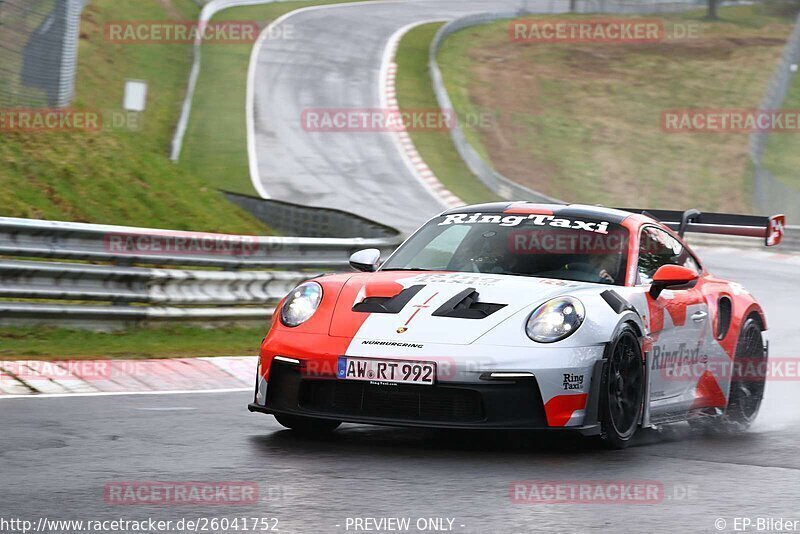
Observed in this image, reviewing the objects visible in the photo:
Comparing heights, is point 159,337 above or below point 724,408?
below

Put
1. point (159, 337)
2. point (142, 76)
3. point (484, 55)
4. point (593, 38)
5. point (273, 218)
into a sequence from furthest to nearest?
point (593, 38) < point (484, 55) < point (142, 76) < point (273, 218) < point (159, 337)

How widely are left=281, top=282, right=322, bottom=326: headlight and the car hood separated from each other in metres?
0.14

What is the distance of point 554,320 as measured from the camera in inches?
255

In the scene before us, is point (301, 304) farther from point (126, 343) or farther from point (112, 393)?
point (126, 343)

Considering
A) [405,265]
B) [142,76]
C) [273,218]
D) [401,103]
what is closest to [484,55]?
[401,103]

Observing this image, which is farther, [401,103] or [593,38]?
[593,38]

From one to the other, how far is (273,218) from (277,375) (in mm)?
11679

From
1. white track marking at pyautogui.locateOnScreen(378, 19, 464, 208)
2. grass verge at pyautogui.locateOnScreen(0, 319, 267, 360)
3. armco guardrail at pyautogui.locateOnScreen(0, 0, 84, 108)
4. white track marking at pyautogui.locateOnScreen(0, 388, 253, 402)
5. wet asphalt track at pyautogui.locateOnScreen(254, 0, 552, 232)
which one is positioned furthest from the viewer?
white track marking at pyautogui.locateOnScreen(378, 19, 464, 208)

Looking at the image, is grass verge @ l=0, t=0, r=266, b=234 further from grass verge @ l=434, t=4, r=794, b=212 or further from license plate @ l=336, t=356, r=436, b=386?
grass verge @ l=434, t=4, r=794, b=212

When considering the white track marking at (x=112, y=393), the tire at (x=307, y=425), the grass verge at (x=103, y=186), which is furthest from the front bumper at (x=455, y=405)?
the grass verge at (x=103, y=186)

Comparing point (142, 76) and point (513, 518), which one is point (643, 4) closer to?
point (142, 76)

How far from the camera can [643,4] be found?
185ft

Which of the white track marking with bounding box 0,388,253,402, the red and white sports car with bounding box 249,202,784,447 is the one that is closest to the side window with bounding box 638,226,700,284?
the red and white sports car with bounding box 249,202,784,447

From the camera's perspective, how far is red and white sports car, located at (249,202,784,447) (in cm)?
628
